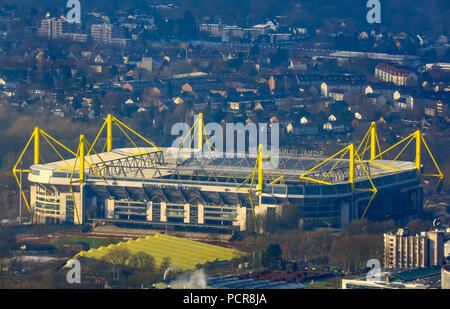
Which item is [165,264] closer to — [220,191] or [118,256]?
[118,256]

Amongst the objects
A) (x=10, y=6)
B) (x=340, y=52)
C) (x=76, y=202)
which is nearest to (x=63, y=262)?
(x=76, y=202)

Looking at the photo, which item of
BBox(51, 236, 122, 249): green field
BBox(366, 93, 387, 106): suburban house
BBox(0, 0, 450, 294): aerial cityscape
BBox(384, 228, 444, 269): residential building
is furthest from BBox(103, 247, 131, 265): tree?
BBox(366, 93, 387, 106): suburban house

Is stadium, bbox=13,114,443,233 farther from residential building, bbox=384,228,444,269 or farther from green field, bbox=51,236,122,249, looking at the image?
residential building, bbox=384,228,444,269

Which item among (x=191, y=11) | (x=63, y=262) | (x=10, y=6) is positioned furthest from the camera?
Result: (x=191, y=11)

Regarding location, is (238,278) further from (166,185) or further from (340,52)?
(340,52)

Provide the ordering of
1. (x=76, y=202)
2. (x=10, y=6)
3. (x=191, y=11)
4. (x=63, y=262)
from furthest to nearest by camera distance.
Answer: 1. (x=191, y=11)
2. (x=10, y=6)
3. (x=76, y=202)
4. (x=63, y=262)

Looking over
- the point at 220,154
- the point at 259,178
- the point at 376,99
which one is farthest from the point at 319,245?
the point at 376,99

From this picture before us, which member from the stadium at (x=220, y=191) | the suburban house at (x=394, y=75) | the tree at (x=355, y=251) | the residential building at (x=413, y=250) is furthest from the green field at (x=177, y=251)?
the suburban house at (x=394, y=75)

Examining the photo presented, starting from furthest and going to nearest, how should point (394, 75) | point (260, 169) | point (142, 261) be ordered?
1. point (394, 75)
2. point (260, 169)
3. point (142, 261)
